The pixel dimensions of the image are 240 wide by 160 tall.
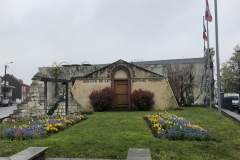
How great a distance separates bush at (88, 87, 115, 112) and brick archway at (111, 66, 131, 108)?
829 mm

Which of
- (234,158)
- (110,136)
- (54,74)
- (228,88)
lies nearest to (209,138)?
(234,158)

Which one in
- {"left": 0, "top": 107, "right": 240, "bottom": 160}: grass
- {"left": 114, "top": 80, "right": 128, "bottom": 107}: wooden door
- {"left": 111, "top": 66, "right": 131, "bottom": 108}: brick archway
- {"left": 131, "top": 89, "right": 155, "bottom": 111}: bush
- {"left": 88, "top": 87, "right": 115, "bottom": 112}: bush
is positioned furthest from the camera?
{"left": 114, "top": 80, "right": 128, "bottom": 107}: wooden door

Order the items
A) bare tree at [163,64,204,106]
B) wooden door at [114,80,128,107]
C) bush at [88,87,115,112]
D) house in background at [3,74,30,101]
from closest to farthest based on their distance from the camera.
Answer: bush at [88,87,115,112] < wooden door at [114,80,128,107] < bare tree at [163,64,204,106] < house in background at [3,74,30,101]

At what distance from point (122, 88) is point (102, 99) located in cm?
217

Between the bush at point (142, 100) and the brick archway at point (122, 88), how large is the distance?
36.7 inches

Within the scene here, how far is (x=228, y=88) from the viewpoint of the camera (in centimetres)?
3891

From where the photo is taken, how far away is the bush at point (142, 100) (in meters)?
17.9

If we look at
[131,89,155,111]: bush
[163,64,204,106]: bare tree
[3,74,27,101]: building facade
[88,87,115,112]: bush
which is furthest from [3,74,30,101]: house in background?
[131,89,155,111]: bush

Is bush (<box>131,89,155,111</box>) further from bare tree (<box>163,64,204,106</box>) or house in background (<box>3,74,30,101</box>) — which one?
house in background (<box>3,74,30,101</box>)

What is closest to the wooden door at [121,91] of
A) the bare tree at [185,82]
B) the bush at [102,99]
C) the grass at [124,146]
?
the bush at [102,99]

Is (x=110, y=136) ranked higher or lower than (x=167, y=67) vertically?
lower

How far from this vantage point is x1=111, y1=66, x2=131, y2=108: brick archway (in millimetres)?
19102

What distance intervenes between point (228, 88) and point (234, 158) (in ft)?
120

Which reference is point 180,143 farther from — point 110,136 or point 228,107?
point 228,107
